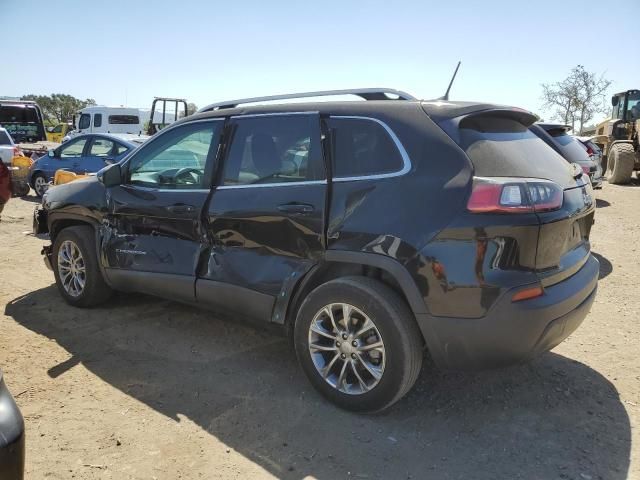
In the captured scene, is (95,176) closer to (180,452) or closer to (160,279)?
(160,279)

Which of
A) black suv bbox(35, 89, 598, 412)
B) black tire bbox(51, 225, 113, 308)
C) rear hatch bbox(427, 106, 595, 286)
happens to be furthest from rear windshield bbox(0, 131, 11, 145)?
rear hatch bbox(427, 106, 595, 286)

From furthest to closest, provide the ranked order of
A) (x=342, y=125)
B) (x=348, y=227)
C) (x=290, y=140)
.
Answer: (x=290, y=140), (x=342, y=125), (x=348, y=227)

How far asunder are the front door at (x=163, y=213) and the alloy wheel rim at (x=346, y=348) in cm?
116

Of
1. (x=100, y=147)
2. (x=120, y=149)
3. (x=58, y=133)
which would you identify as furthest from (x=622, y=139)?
(x=58, y=133)

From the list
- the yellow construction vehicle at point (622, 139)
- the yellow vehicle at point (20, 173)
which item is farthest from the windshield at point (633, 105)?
the yellow vehicle at point (20, 173)

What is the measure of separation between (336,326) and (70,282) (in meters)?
2.97

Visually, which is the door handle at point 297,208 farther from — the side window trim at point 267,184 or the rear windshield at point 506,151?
the rear windshield at point 506,151

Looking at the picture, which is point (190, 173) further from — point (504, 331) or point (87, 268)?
point (504, 331)

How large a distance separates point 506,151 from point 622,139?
18.4 m

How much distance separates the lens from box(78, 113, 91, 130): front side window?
24.2 meters

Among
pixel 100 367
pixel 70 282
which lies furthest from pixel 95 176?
pixel 100 367

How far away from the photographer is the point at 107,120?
2402 centimetres

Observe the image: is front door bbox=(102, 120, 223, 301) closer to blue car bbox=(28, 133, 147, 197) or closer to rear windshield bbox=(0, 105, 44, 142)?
blue car bbox=(28, 133, 147, 197)

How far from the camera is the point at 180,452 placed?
9.63ft
